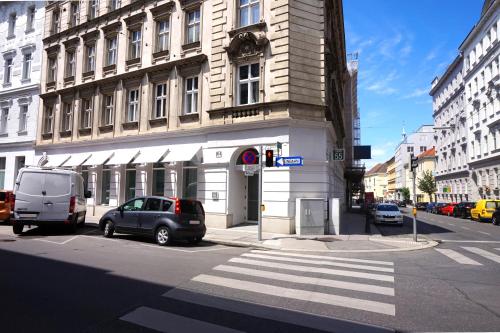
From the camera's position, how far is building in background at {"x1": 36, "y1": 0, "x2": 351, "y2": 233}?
52.6 feet

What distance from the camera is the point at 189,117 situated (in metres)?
19.0

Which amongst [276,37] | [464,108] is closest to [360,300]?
[276,37]

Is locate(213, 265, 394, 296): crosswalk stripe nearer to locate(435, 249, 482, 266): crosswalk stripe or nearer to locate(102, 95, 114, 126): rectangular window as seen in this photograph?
locate(435, 249, 482, 266): crosswalk stripe

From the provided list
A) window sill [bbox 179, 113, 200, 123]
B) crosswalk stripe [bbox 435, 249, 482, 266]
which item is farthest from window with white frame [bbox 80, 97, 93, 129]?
crosswalk stripe [bbox 435, 249, 482, 266]

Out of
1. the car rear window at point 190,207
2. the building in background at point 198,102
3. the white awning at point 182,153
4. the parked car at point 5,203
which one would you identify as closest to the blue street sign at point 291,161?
the building in background at point 198,102

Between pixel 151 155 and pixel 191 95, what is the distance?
3986mm

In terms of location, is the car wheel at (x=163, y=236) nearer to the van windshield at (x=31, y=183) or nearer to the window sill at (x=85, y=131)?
the van windshield at (x=31, y=183)

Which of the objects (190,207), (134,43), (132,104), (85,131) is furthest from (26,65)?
(190,207)

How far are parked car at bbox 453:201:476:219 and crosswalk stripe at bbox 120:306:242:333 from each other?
34.3 m

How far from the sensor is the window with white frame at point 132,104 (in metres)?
21.6

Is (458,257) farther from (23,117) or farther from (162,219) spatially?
(23,117)

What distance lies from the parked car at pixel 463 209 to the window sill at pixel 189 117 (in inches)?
1067

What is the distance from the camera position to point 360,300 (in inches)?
234

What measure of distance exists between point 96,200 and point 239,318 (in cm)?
1998
